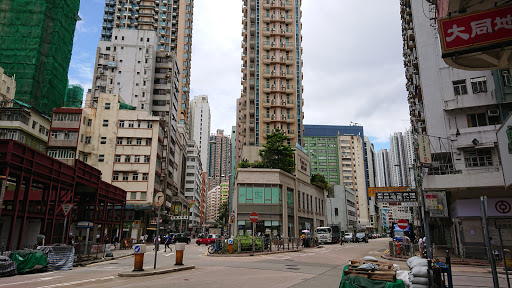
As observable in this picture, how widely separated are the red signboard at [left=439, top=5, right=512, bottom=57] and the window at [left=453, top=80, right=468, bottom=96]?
75.4 feet

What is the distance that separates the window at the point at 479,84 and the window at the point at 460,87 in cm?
63

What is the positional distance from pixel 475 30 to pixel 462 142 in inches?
880

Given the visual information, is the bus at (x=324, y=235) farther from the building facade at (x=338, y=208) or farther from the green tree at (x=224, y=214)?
the green tree at (x=224, y=214)

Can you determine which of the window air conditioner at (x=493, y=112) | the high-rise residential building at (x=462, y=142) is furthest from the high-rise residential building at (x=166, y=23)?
the window air conditioner at (x=493, y=112)

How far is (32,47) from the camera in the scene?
53.2 metres

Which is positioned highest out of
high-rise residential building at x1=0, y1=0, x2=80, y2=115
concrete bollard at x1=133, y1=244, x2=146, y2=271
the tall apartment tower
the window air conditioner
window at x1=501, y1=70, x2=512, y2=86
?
the tall apartment tower

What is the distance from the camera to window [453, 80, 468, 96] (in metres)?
30.2

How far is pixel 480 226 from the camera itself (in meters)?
26.9

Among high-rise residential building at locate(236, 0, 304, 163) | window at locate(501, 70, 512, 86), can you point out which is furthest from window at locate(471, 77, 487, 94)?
high-rise residential building at locate(236, 0, 304, 163)

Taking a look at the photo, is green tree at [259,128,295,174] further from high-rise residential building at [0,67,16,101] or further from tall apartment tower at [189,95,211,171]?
tall apartment tower at [189,95,211,171]

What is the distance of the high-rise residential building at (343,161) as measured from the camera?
140m

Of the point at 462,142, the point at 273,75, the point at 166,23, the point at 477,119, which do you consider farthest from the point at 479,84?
the point at 166,23

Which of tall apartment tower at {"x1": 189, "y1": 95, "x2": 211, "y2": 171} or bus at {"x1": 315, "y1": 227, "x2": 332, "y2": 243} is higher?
tall apartment tower at {"x1": 189, "y1": 95, "x2": 211, "y2": 171}

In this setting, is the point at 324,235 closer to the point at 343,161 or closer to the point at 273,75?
the point at 273,75
